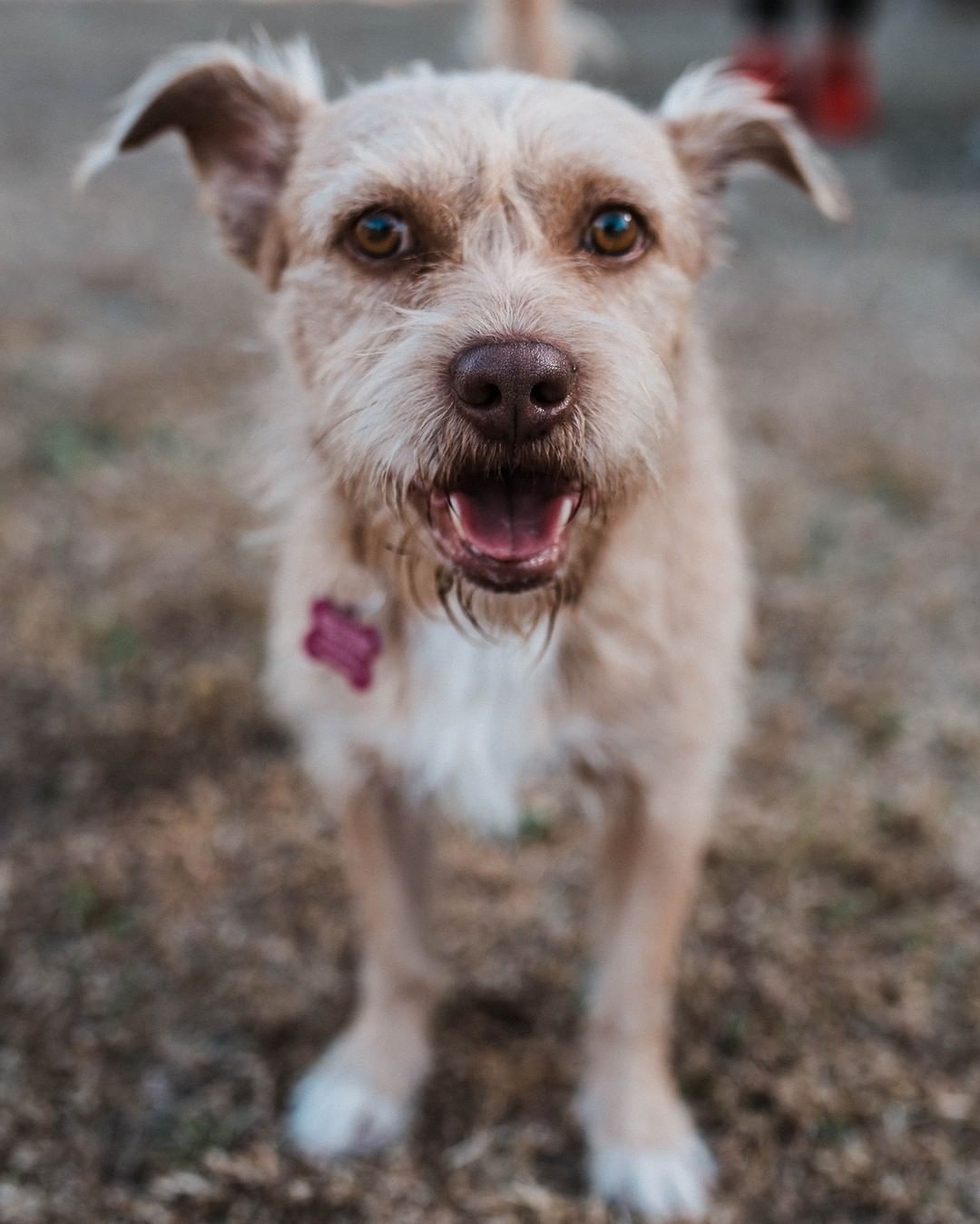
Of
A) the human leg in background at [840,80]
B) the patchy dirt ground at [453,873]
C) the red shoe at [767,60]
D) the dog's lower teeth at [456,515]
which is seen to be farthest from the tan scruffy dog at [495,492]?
the human leg in background at [840,80]

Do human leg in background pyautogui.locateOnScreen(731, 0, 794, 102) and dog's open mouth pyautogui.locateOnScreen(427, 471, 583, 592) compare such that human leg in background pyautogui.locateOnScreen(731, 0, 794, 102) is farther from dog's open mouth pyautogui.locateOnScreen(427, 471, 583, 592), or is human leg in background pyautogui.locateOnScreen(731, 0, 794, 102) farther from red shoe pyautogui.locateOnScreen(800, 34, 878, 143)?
dog's open mouth pyautogui.locateOnScreen(427, 471, 583, 592)

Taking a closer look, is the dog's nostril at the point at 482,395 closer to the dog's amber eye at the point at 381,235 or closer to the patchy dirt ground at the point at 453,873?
the dog's amber eye at the point at 381,235

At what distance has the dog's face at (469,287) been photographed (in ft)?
5.18

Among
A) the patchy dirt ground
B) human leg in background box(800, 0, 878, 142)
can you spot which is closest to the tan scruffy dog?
the patchy dirt ground

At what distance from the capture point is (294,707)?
2.22 m

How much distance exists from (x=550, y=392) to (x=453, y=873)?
1542mm

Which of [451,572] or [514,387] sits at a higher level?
[514,387]

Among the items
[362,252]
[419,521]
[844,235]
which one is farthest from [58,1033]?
[844,235]

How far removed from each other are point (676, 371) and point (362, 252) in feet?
1.84

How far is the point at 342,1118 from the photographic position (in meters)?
Answer: 2.21

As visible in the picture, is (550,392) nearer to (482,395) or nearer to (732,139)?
(482,395)

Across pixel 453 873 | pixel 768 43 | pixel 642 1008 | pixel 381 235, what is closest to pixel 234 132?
pixel 381 235

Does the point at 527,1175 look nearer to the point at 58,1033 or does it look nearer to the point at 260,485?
the point at 58,1033

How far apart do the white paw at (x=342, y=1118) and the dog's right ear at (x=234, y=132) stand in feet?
5.08
